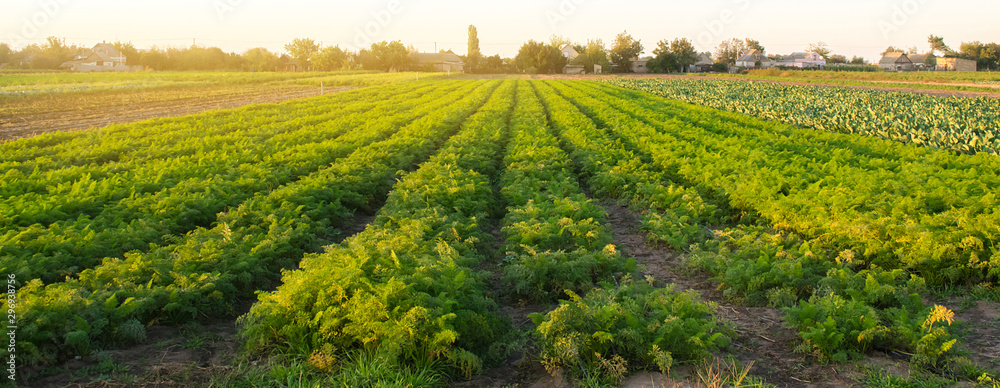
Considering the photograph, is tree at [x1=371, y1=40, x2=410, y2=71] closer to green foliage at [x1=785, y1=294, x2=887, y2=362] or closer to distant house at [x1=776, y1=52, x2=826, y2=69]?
distant house at [x1=776, y1=52, x2=826, y2=69]

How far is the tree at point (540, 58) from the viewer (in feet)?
374

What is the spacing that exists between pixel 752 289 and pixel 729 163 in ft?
18.3

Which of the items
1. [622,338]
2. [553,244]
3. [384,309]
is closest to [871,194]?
[553,244]

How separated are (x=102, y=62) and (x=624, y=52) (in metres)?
96.9

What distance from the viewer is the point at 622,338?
14.6ft

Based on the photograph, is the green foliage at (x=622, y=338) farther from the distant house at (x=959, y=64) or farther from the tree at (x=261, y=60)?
the distant house at (x=959, y=64)

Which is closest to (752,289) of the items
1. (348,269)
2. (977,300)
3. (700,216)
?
(977,300)

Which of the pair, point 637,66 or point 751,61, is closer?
point 637,66

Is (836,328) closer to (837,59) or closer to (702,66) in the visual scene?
(702,66)

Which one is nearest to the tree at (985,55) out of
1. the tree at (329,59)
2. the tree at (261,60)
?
the tree at (329,59)

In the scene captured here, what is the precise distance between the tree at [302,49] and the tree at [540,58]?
141 feet

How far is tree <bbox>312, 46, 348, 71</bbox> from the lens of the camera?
4181 inches

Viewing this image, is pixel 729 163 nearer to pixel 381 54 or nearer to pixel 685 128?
pixel 685 128

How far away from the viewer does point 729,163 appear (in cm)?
1087
